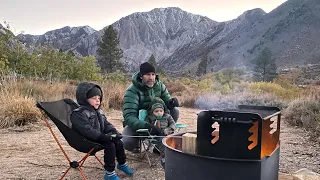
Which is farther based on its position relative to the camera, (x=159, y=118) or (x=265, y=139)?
(x=159, y=118)

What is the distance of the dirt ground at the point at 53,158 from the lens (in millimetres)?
3277

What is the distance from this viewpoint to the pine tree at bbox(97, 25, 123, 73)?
126 feet

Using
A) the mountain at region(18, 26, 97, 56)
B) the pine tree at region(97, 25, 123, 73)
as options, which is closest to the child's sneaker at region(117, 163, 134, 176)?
the pine tree at region(97, 25, 123, 73)

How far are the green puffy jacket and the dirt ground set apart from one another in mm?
529

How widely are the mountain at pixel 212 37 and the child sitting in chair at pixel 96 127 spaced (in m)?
10.0

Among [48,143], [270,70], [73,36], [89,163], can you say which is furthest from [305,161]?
[73,36]

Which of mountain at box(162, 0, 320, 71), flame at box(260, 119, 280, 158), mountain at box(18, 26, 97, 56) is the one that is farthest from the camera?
mountain at box(18, 26, 97, 56)

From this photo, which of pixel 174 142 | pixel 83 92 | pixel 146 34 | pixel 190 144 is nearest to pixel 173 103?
pixel 83 92

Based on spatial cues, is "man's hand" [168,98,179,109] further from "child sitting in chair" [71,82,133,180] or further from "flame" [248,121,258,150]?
"flame" [248,121,258,150]

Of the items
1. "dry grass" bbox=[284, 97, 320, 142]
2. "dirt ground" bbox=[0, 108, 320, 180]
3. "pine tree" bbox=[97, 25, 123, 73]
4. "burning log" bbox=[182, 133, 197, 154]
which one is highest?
"pine tree" bbox=[97, 25, 123, 73]

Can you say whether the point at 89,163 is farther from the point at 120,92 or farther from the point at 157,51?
the point at 157,51

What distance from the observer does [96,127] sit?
309 centimetres

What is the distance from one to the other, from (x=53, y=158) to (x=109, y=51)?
118 feet

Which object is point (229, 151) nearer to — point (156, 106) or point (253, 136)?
point (253, 136)
